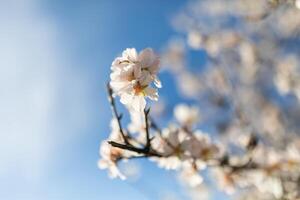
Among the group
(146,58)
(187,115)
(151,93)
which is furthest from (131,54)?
(187,115)

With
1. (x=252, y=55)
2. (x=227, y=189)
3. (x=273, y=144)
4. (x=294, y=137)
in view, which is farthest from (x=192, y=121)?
(x=252, y=55)

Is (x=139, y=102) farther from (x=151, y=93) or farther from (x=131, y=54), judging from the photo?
(x=131, y=54)

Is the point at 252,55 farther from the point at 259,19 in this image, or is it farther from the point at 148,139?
the point at 148,139

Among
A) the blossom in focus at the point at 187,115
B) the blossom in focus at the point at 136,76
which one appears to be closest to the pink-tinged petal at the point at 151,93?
the blossom in focus at the point at 136,76

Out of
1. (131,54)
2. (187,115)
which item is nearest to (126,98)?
(131,54)

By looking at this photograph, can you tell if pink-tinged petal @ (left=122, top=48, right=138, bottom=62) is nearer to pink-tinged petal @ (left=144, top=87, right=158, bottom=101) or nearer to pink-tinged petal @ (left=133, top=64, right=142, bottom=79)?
pink-tinged petal @ (left=133, top=64, right=142, bottom=79)

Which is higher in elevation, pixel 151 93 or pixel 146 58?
pixel 146 58

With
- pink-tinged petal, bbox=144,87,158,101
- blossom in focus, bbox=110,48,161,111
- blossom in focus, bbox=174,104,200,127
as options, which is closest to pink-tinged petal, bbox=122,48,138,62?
blossom in focus, bbox=110,48,161,111

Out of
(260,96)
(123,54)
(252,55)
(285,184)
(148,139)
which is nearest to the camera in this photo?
(123,54)

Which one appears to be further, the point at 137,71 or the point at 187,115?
the point at 187,115
